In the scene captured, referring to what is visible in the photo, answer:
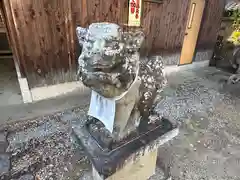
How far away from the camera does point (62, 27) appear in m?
2.56

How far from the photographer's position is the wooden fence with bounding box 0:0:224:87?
7.41 ft

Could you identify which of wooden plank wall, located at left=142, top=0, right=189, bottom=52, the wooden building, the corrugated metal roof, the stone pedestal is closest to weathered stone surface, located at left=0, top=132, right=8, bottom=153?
the wooden building

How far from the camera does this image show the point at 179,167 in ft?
5.45

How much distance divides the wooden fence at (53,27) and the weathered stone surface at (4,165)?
1.25 metres

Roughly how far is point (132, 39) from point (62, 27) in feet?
7.28

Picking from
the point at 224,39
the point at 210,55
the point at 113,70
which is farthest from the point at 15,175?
the point at 224,39

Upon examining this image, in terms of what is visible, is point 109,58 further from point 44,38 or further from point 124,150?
point 44,38

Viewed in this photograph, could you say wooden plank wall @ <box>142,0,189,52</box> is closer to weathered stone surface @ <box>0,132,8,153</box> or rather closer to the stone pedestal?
the stone pedestal

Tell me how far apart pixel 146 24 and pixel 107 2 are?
3.30 feet

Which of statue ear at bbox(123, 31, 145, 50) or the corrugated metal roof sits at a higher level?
the corrugated metal roof

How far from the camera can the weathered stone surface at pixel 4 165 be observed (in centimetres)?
150

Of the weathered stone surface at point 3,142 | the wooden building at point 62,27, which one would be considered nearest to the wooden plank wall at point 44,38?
the wooden building at point 62,27

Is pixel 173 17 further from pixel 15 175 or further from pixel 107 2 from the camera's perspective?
pixel 15 175

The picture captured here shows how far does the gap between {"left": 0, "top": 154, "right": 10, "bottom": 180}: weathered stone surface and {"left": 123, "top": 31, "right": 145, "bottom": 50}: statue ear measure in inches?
66.4
